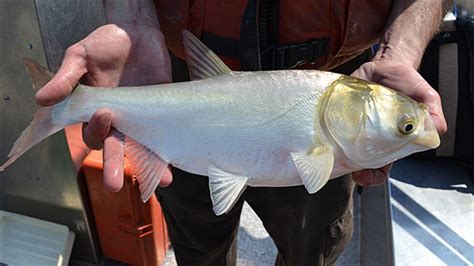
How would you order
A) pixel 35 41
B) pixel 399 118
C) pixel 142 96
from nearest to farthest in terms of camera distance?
pixel 399 118 → pixel 142 96 → pixel 35 41

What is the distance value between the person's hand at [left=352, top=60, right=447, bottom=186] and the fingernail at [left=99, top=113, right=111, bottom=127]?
2.19ft

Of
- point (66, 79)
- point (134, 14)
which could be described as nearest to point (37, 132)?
point (66, 79)

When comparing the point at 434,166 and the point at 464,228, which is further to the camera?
the point at 434,166

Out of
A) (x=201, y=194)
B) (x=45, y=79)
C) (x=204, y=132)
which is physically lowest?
(x=201, y=194)

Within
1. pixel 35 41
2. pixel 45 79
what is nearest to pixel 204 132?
pixel 45 79

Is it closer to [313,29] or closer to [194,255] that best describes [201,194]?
[194,255]

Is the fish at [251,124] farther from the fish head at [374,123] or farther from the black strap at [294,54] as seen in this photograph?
the black strap at [294,54]

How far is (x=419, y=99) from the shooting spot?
4.62 ft

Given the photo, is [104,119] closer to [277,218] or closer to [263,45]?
[263,45]

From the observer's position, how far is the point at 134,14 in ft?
5.45

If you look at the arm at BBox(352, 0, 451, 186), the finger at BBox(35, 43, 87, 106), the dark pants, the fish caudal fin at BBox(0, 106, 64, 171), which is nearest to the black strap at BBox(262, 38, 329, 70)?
the arm at BBox(352, 0, 451, 186)

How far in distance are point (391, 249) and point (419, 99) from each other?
46.4 inches

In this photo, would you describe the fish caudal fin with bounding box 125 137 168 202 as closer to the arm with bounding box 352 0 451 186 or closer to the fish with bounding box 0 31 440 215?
the fish with bounding box 0 31 440 215

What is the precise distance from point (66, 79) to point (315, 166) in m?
0.67
